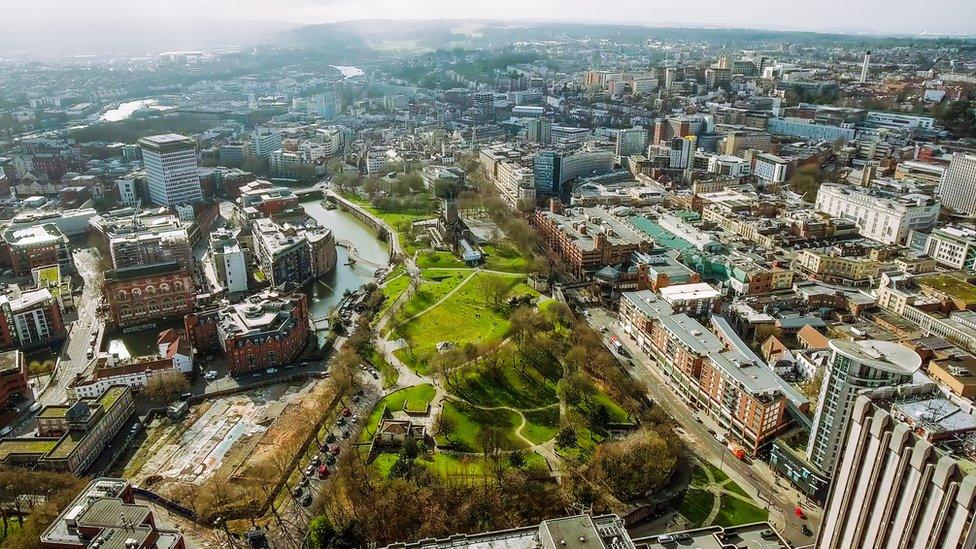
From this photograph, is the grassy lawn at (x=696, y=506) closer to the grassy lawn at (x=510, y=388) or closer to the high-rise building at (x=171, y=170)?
the grassy lawn at (x=510, y=388)

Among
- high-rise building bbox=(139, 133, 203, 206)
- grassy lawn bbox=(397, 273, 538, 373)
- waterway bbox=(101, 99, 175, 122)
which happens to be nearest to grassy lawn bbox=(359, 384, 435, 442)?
grassy lawn bbox=(397, 273, 538, 373)

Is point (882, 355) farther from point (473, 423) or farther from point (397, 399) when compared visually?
point (397, 399)

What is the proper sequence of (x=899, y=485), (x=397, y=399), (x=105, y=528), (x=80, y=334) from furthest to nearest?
(x=80, y=334)
(x=397, y=399)
(x=105, y=528)
(x=899, y=485)

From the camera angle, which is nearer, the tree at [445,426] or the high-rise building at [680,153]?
the tree at [445,426]

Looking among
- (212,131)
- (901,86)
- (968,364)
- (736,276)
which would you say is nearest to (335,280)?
(736,276)

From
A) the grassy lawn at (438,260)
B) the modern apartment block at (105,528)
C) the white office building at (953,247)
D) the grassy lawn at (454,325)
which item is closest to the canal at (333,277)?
the grassy lawn at (438,260)

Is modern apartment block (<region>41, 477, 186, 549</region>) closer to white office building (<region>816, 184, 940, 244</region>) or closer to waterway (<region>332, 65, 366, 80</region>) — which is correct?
white office building (<region>816, 184, 940, 244</region>)

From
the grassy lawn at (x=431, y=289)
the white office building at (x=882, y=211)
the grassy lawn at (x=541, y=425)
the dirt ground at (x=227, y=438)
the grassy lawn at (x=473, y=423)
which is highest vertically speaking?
the white office building at (x=882, y=211)

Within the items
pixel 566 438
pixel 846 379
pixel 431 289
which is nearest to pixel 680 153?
pixel 431 289
